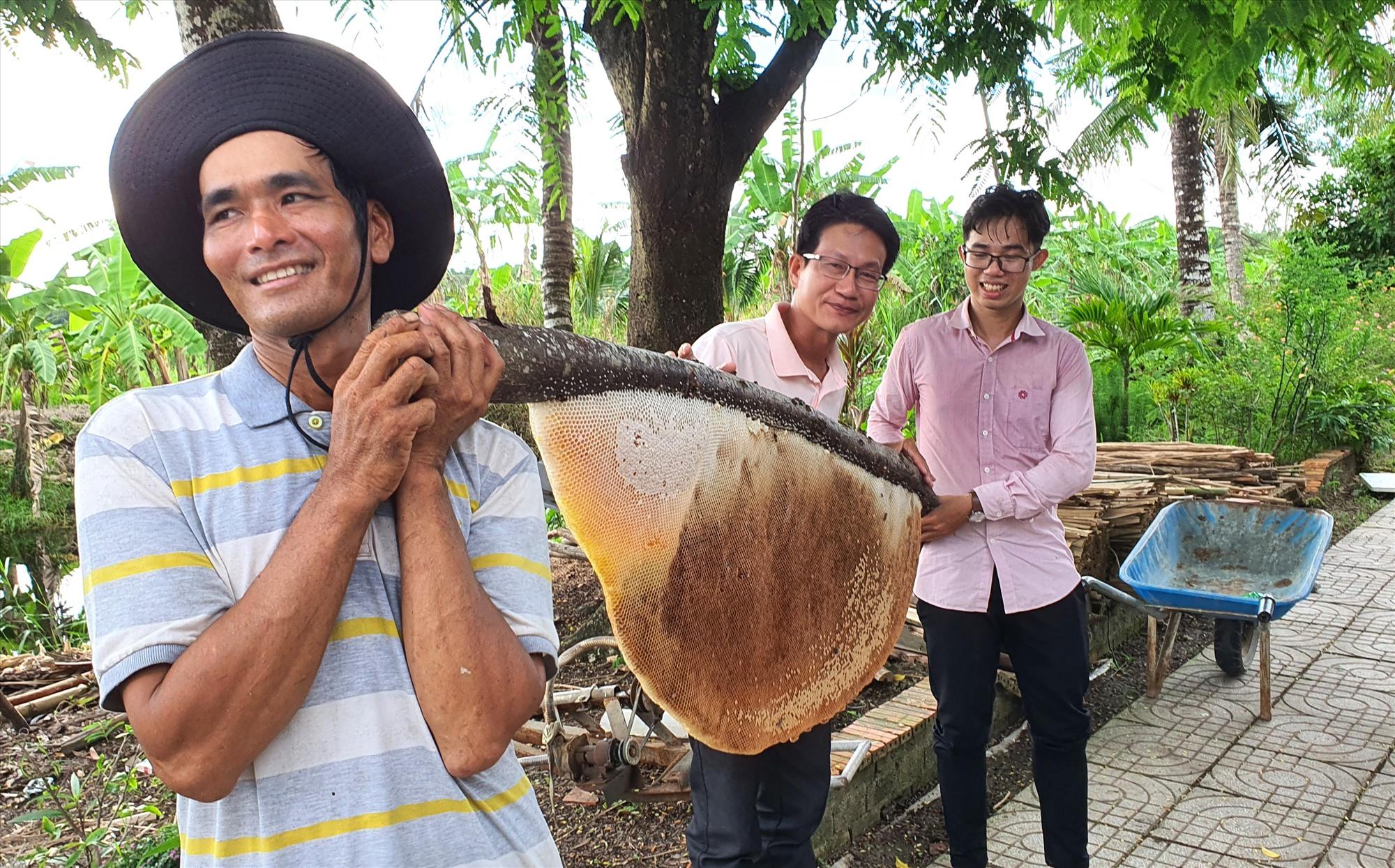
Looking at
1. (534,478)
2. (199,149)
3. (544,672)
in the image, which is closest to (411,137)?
(199,149)

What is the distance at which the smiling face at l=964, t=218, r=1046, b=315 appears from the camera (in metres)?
3.13

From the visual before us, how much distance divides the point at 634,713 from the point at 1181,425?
9.11 metres

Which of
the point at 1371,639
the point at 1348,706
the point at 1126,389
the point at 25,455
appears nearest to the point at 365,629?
the point at 1348,706

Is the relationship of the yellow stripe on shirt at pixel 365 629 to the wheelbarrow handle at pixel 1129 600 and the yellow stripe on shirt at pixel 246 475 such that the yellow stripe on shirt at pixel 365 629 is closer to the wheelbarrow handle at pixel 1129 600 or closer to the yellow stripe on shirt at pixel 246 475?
the yellow stripe on shirt at pixel 246 475

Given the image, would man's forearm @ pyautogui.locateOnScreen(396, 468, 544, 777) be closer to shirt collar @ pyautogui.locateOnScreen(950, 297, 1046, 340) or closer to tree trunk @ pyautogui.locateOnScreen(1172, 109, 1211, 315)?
shirt collar @ pyautogui.locateOnScreen(950, 297, 1046, 340)

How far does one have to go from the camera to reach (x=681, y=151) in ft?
14.1

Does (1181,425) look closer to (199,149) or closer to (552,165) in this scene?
(552,165)

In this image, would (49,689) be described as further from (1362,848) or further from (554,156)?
(1362,848)

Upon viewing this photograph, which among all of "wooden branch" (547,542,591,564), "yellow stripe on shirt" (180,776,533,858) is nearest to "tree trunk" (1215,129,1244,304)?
"wooden branch" (547,542,591,564)

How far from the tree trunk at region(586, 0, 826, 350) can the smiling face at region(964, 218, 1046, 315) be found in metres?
1.50

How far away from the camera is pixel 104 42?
4543 mm

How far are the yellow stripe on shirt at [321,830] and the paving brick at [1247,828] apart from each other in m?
3.61

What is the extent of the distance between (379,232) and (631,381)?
50 centimetres

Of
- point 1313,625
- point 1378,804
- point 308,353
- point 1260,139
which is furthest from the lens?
point 1260,139
